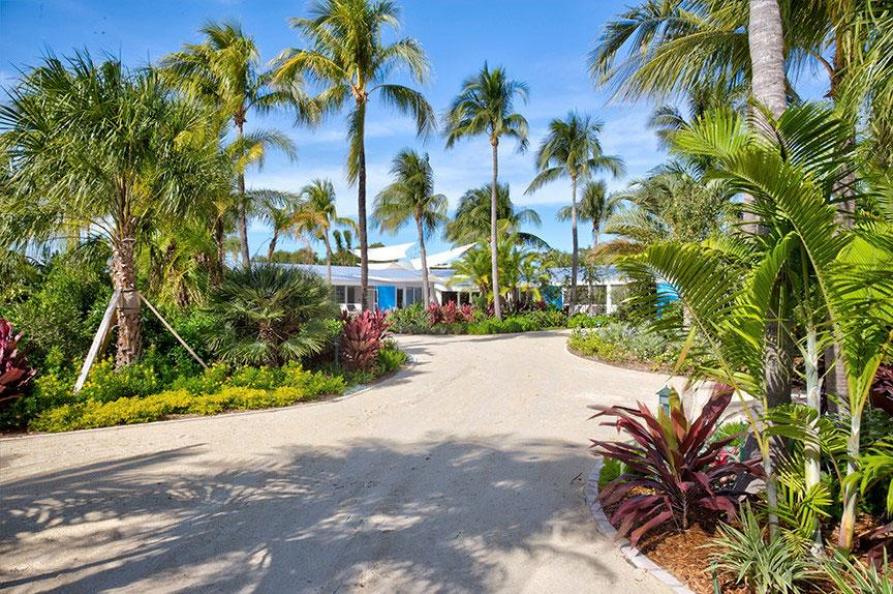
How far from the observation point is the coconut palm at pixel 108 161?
6.67m

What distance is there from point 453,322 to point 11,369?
16.0m

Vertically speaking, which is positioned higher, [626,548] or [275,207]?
[275,207]

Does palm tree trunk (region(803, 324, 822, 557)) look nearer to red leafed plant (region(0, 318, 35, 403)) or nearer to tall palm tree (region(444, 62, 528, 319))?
red leafed plant (region(0, 318, 35, 403))

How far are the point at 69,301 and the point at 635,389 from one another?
414 inches

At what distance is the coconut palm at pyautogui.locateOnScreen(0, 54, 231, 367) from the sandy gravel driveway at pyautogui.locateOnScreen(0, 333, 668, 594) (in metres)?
3.27

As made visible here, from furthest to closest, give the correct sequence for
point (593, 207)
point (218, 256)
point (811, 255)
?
point (593, 207)
point (218, 256)
point (811, 255)

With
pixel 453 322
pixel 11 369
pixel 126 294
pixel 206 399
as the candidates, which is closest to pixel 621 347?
pixel 453 322

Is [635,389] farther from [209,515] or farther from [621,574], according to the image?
[209,515]

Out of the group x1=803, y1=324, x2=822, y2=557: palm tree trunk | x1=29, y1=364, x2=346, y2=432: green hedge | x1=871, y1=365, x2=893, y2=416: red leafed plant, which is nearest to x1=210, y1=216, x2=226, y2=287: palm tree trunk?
x1=29, y1=364, x2=346, y2=432: green hedge

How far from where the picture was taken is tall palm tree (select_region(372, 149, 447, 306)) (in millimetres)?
24891

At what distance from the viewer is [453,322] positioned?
69.1 ft

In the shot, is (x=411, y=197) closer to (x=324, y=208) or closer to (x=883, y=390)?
(x=324, y=208)

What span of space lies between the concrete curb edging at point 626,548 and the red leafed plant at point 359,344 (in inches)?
246

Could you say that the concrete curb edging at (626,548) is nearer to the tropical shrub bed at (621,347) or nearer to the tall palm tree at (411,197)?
the tropical shrub bed at (621,347)
